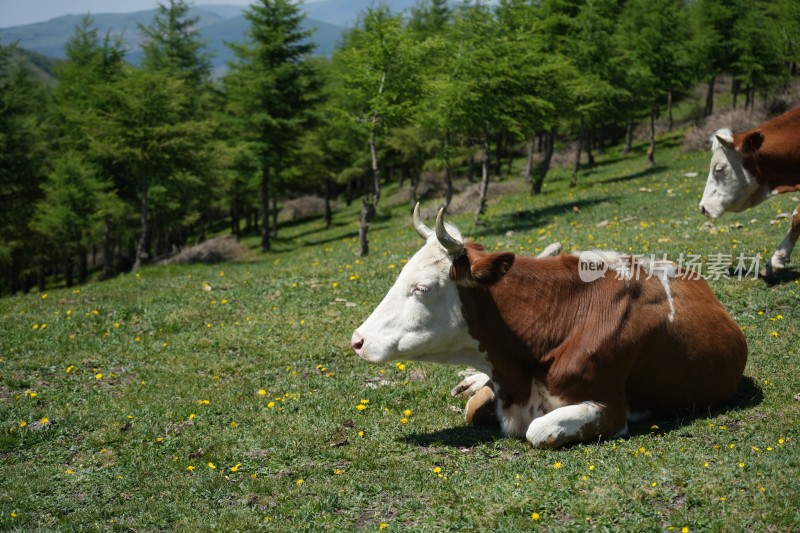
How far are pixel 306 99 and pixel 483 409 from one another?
4006cm

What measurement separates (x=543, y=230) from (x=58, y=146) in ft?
133

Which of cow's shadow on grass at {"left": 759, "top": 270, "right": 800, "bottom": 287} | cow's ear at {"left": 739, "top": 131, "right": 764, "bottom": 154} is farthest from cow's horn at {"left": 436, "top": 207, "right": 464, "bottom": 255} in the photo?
cow's shadow on grass at {"left": 759, "top": 270, "right": 800, "bottom": 287}

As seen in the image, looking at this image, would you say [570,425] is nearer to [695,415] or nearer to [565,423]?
[565,423]

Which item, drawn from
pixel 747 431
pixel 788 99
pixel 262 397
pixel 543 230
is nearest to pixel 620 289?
pixel 747 431

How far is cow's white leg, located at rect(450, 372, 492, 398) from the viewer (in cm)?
896

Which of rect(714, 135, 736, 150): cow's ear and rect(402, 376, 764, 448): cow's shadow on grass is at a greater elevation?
rect(714, 135, 736, 150): cow's ear

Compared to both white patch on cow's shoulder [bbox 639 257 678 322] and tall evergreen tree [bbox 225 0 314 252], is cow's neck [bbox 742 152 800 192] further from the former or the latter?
tall evergreen tree [bbox 225 0 314 252]

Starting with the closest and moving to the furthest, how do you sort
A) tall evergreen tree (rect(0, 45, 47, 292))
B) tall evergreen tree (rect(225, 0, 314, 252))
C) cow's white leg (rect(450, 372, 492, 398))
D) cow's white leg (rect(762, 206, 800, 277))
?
cow's white leg (rect(450, 372, 492, 398)) < cow's white leg (rect(762, 206, 800, 277)) < tall evergreen tree (rect(0, 45, 47, 292)) < tall evergreen tree (rect(225, 0, 314, 252))

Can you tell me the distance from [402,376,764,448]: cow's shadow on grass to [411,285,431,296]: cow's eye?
64.1 inches

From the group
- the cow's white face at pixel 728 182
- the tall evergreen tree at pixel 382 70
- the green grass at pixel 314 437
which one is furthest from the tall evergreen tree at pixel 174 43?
the cow's white face at pixel 728 182

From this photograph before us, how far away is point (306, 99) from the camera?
45.7 m

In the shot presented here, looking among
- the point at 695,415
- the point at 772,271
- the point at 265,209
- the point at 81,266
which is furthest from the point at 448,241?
the point at 81,266

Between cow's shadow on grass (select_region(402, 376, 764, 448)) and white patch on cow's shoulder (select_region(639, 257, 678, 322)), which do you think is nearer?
cow's shadow on grass (select_region(402, 376, 764, 448))

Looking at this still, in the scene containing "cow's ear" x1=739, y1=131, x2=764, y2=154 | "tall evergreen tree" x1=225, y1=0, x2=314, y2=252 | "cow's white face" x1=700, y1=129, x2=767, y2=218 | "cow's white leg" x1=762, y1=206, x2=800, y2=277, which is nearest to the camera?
"cow's ear" x1=739, y1=131, x2=764, y2=154
